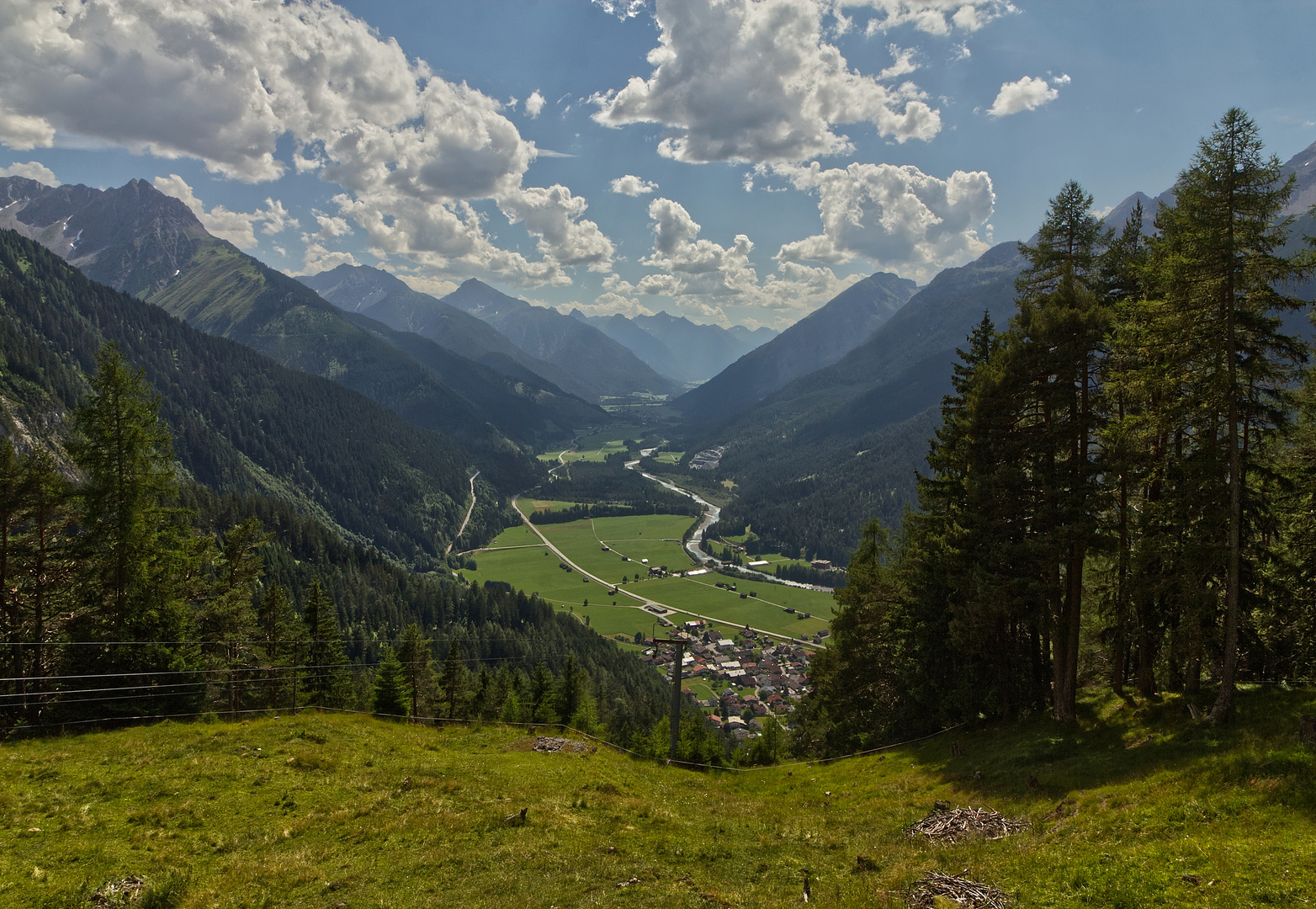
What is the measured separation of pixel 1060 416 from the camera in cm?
2809

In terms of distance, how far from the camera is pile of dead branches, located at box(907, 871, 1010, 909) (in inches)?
518

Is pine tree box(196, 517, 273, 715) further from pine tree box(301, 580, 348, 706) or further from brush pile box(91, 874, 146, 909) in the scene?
brush pile box(91, 874, 146, 909)

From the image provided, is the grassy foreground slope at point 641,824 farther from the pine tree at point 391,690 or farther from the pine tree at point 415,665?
Result: the pine tree at point 415,665

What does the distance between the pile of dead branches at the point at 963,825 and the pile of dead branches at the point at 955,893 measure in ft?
13.5

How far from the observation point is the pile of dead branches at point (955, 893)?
518 inches

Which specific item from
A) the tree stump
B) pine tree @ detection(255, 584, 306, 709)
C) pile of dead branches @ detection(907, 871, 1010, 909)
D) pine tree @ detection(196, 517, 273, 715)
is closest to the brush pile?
pile of dead branches @ detection(907, 871, 1010, 909)

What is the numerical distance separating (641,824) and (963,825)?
35.0 ft

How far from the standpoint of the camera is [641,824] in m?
21.0

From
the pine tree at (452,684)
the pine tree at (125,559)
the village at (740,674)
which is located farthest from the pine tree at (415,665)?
the village at (740,674)

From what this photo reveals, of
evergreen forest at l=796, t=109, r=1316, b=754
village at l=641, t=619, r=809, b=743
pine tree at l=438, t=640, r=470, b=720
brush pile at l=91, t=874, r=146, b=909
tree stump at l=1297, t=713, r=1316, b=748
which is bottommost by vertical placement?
village at l=641, t=619, r=809, b=743

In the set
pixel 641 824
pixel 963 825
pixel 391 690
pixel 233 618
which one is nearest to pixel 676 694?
pixel 641 824

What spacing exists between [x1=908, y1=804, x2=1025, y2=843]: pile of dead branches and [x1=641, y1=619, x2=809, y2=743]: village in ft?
214

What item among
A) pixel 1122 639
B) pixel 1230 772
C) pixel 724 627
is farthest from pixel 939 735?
pixel 724 627

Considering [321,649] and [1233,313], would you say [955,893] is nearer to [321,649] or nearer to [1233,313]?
[1233,313]
